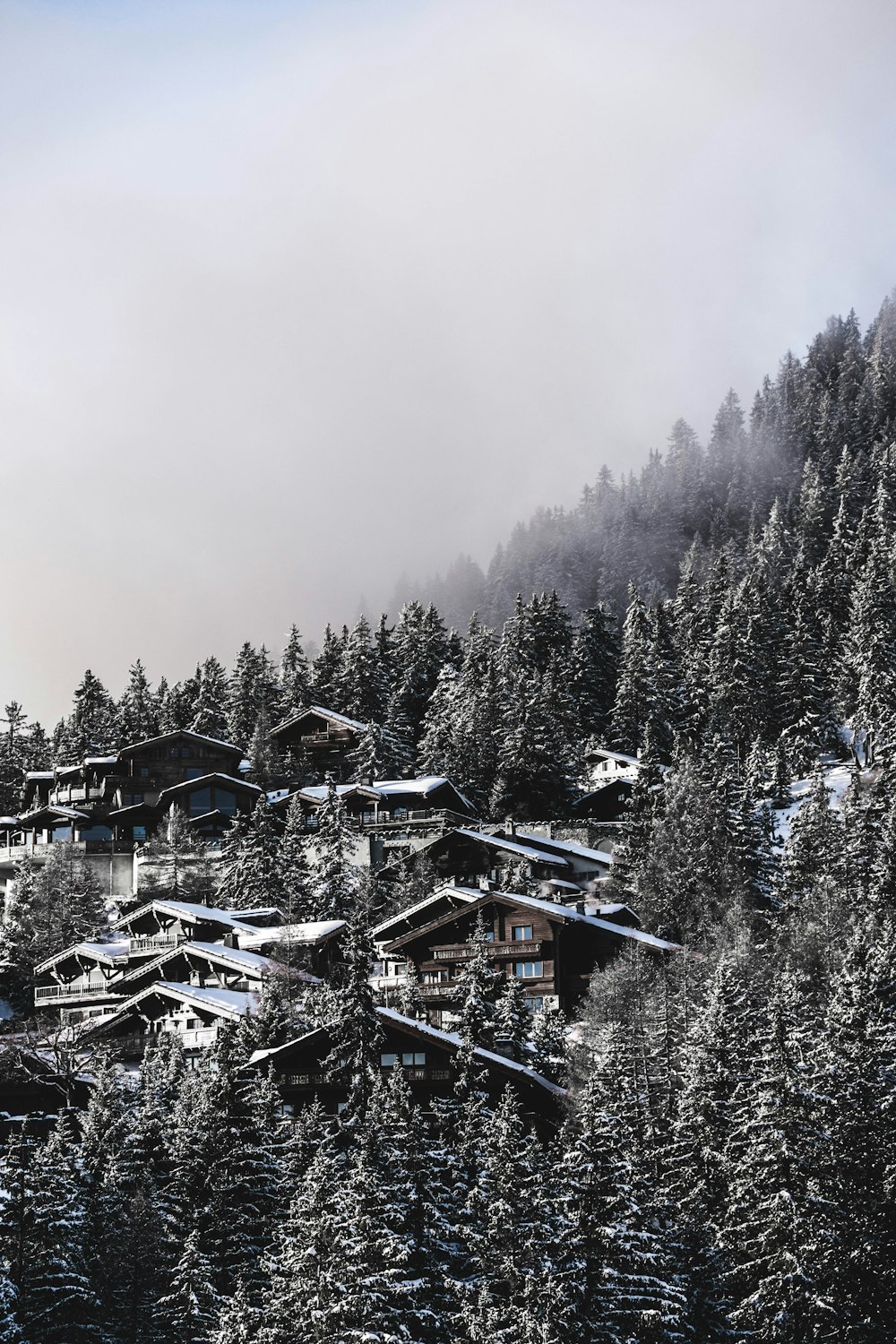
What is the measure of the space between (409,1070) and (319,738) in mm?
53218

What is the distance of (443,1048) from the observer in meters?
53.3

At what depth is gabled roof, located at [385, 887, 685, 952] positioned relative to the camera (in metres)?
66.5

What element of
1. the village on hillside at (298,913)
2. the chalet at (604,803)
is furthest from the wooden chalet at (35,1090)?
the chalet at (604,803)

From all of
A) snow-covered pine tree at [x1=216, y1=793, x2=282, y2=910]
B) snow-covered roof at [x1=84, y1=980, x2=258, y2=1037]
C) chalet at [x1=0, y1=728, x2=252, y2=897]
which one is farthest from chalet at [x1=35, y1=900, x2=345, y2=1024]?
chalet at [x1=0, y1=728, x2=252, y2=897]

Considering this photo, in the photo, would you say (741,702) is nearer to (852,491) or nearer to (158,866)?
(158,866)

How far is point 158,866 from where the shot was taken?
86.9 m

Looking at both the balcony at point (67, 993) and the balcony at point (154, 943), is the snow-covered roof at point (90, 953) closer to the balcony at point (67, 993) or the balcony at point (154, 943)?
the balcony at point (154, 943)

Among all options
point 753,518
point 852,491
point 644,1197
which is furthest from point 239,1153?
point 753,518

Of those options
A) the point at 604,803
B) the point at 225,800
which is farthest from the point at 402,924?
the point at 225,800

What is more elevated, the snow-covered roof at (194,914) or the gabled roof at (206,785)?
the gabled roof at (206,785)

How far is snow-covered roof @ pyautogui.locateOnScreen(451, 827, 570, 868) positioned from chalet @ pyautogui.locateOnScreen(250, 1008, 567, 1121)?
25.6 m

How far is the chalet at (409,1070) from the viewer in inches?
1996

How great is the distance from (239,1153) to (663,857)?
35772 mm

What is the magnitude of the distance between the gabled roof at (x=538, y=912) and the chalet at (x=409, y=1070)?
13.5 meters
